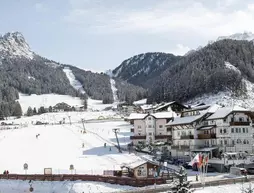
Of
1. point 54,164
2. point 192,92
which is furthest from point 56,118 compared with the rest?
point 54,164

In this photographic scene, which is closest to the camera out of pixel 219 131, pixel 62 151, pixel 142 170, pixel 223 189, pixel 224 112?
pixel 223 189

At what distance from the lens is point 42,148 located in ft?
283

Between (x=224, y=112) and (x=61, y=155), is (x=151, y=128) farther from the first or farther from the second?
(x=224, y=112)

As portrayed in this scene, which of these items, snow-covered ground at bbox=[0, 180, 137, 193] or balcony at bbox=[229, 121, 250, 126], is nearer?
snow-covered ground at bbox=[0, 180, 137, 193]

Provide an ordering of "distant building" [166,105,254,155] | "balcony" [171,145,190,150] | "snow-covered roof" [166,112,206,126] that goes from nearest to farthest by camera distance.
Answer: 1. "distant building" [166,105,254,155]
2. "balcony" [171,145,190,150]
3. "snow-covered roof" [166,112,206,126]

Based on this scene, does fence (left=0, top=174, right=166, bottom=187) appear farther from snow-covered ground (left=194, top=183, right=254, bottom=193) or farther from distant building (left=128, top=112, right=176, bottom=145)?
distant building (left=128, top=112, right=176, bottom=145)

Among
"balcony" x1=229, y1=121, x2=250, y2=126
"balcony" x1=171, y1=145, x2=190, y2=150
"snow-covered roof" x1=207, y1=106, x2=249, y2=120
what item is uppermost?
"snow-covered roof" x1=207, y1=106, x2=249, y2=120

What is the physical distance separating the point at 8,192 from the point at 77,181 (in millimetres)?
8165

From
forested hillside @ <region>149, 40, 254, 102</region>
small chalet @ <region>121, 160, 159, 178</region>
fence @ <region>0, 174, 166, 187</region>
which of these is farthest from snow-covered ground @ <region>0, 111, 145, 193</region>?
forested hillside @ <region>149, 40, 254, 102</region>

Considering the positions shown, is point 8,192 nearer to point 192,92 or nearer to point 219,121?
point 219,121

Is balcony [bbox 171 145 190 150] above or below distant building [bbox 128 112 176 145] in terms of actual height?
below

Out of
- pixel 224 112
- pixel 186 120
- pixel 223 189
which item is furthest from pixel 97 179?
pixel 186 120

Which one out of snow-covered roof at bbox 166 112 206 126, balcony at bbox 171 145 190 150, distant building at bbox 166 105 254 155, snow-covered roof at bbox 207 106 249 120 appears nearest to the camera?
distant building at bbox 166 105 254 155

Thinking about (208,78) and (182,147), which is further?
(208,78)
